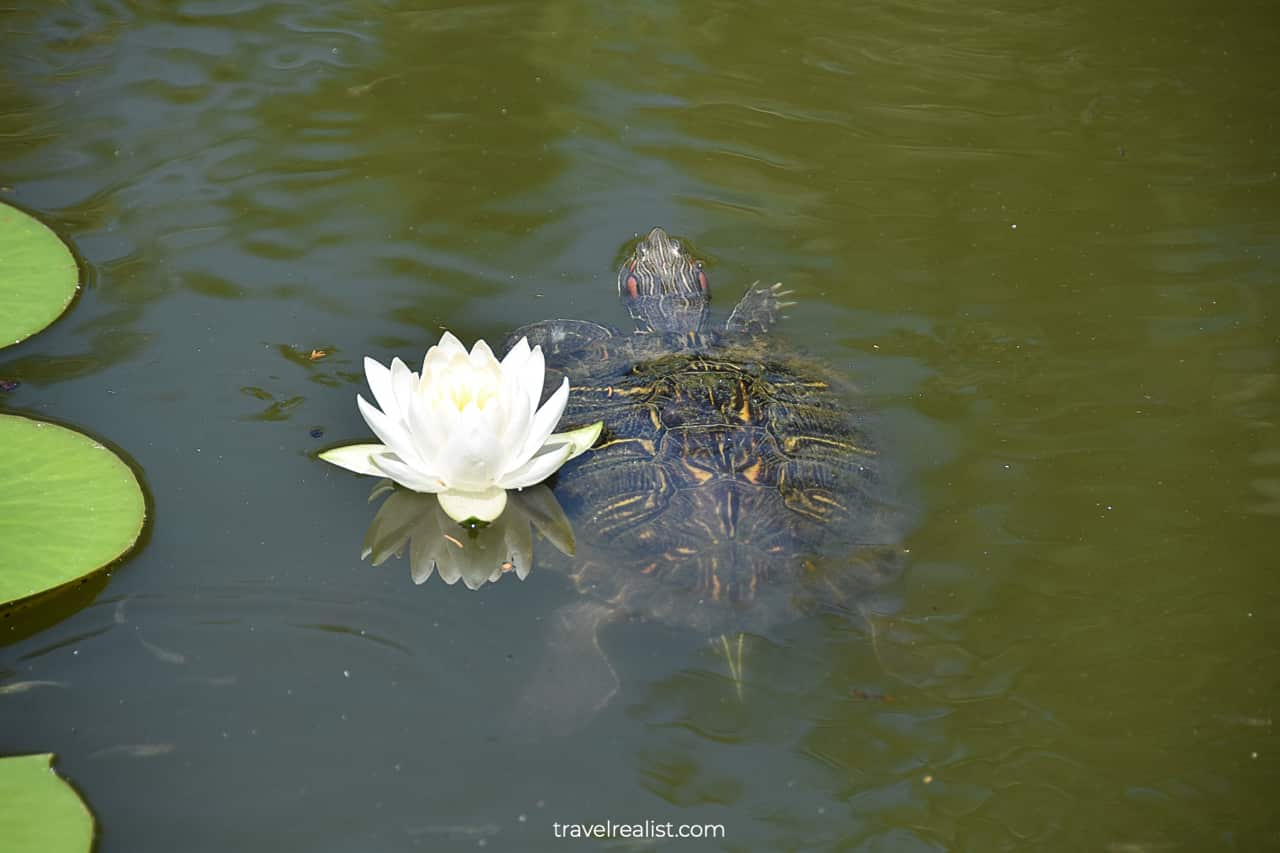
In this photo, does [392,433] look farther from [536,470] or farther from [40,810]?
[40,810]

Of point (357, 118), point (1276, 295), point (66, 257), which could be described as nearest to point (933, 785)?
point (1276, 295)

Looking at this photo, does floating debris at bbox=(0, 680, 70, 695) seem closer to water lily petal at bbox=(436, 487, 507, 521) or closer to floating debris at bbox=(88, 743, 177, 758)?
floating debris at bbox=(88, 743, 177, 758)

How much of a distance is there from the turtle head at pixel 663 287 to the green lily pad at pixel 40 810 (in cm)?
165

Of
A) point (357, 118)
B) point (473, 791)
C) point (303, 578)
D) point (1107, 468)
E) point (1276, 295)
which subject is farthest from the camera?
point (357, 118)

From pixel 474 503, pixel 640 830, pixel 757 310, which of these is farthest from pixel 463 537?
pixel 757 310

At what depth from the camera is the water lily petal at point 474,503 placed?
235cm

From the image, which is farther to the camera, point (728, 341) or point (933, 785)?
point (728, 341)

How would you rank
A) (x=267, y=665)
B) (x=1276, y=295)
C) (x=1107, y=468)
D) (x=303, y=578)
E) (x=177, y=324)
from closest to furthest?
(x=267, y=665)
(x=303, y=578)
(x=1107, y=468)
(x=177, y=324)
(x=1276, y=295)

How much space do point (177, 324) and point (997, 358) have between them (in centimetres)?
211

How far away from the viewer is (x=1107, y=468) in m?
2.69

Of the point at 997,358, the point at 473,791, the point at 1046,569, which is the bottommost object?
the point at 473,791

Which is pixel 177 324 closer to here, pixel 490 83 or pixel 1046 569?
pixel 490 83

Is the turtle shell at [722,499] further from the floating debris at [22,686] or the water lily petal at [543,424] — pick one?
the floating debris at [22,686]

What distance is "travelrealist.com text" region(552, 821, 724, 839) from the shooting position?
1.94m
